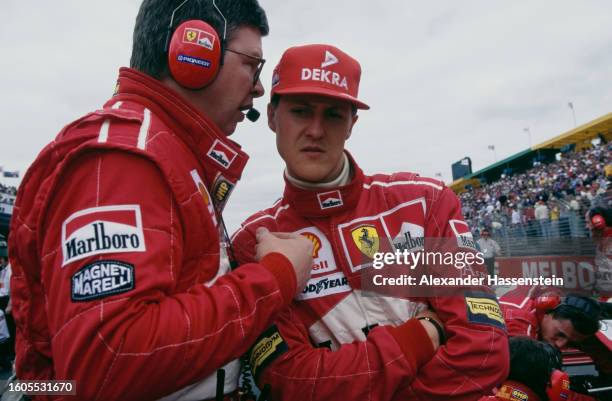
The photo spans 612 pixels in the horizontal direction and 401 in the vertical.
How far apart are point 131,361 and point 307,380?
2.41 ft

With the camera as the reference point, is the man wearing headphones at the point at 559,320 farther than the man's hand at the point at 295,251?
Yes

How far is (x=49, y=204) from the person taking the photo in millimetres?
1032

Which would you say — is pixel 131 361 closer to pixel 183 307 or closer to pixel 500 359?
pixel 183 307

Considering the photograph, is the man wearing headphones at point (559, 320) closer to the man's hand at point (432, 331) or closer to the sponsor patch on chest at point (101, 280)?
the man's hand at point (432, 331)

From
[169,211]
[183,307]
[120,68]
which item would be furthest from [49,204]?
→ [120,68]

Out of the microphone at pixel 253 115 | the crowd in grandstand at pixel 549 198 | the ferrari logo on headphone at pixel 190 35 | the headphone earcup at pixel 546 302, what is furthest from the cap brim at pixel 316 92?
the crowd in grandstand at pixel 549 198

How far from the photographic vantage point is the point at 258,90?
1.70 meters

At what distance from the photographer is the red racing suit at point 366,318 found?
1472 millimetres

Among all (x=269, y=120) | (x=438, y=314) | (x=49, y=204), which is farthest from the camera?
(x=269, y=120)

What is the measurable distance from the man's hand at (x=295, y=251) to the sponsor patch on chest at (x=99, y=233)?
1.48 ft

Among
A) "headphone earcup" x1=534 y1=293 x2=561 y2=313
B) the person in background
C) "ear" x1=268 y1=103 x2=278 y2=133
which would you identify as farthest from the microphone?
the person in background

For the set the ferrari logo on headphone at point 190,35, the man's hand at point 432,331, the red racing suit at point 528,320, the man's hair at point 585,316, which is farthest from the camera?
the red racing suit at point 528,320

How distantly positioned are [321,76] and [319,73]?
0.7 inches

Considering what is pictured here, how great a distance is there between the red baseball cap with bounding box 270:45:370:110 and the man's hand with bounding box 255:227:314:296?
63cm
